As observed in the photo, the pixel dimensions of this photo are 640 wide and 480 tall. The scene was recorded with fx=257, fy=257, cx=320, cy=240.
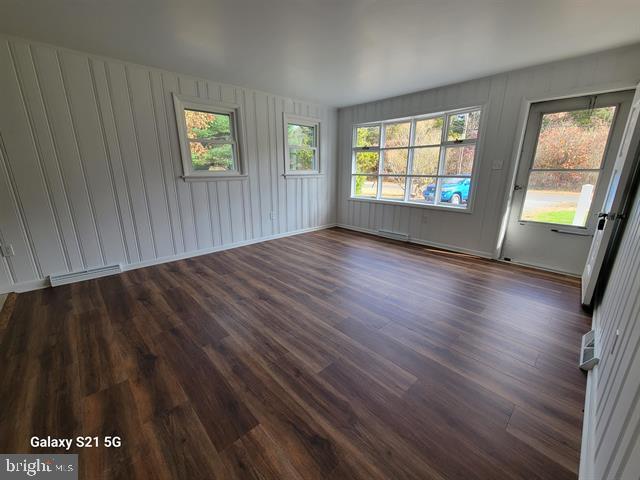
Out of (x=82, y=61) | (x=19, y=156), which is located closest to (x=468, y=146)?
(x=82, y=61)

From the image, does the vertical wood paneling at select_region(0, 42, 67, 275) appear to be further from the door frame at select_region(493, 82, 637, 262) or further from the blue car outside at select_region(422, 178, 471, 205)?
the door frame at select_region(493, 82, 637, 262)

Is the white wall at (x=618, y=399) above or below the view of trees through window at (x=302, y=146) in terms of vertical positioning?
below

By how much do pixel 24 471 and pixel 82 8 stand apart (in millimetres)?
3012

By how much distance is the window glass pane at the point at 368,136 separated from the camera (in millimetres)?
5008

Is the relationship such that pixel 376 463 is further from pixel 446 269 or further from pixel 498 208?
pixel 498 208

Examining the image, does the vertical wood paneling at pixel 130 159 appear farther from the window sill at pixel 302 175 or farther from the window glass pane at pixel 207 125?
the window sill at pixel 302 175

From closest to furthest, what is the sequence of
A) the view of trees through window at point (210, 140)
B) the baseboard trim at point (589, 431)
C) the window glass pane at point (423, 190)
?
the baseboard trim at point (589, 431)
the view of trees through window at point (210, 140)
the window glass pane at point (423, 190)

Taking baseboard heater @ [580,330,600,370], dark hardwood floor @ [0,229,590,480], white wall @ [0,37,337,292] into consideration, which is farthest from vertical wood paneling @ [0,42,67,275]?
baseboard heater @ [580,330,600,370]

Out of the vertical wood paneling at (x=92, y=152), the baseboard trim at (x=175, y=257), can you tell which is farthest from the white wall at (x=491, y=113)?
the vertical wood paneling at (x=92, y=152)

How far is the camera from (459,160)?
13.0 feet

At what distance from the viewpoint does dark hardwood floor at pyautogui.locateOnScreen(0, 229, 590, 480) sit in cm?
120

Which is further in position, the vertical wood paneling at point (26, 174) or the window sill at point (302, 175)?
the window sill at point (302, 175)

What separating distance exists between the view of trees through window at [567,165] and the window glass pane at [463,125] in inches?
30.1

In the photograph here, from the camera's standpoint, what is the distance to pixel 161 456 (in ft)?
3.92
